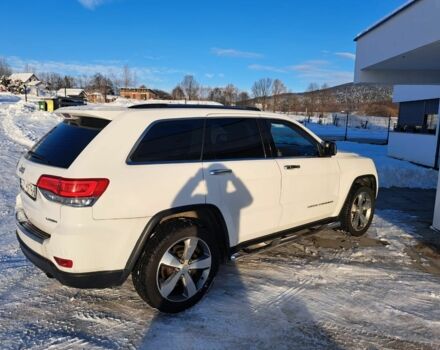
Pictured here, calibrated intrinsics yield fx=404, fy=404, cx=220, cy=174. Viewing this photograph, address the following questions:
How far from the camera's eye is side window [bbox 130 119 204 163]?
3471mm

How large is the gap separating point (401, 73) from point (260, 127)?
33.2ft

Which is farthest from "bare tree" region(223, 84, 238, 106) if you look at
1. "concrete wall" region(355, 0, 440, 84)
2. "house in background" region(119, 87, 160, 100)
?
"concrete wall" region(355, 0, 440, 84)

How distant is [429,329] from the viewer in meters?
3.52

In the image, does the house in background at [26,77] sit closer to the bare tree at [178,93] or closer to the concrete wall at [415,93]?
the bare tree at [178,93]

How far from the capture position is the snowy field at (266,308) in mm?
3281

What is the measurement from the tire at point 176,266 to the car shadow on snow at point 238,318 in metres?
0.16

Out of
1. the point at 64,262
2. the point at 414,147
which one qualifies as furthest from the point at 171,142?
the point at 414,147

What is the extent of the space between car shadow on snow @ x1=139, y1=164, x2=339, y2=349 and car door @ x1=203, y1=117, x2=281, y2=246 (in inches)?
0.6

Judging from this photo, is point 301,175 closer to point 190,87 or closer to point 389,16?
point 389,16

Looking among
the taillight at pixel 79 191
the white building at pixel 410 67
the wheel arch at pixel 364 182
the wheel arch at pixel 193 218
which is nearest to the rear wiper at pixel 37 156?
the taillight at pixel 79 191

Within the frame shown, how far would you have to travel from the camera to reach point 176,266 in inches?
143

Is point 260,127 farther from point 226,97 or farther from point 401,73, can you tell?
point 226,97

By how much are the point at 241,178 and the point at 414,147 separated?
14.3 metres

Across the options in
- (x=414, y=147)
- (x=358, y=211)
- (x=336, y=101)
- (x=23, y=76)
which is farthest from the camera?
(x=336, y=101)
